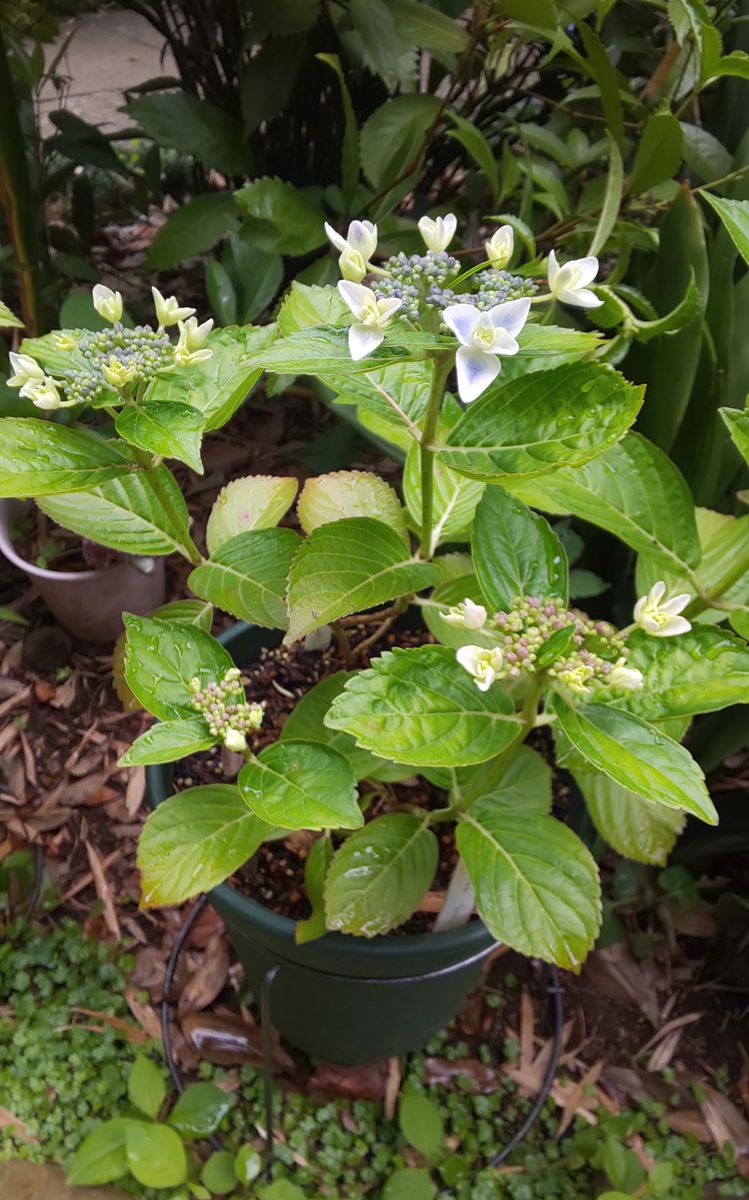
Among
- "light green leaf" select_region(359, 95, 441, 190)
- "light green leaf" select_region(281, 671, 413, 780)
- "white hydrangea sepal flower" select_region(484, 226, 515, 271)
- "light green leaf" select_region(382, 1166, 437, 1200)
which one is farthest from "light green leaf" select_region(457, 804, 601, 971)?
"light green leaf" select_region(359, 95, 441, 190)

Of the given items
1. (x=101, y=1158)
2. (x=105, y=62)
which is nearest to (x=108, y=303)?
(x=101, y=1158)

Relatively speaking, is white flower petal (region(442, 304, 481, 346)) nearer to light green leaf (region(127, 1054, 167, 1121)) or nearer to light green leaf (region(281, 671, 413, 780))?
light green leaf (region(281, 671, 413, 780))

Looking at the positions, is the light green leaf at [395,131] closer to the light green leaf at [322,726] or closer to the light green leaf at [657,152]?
the light green leaf at [657,152]

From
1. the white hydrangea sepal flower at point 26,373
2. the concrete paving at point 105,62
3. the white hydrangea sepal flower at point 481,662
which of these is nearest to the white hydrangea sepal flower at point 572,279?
the white hydrangea sepal flower at point 481,662

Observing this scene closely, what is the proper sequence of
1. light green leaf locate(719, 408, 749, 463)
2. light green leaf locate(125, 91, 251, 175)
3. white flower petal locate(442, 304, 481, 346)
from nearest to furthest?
white flower petal locate(442, 304, 481, 346) < light green leaf locate(719, 408, 749, 463) < light green leaf locate(125, 91, 251, 175)

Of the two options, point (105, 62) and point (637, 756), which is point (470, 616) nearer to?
point (637, 756)
